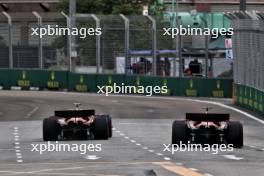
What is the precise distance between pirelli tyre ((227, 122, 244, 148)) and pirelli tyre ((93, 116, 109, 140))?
371 centimetres

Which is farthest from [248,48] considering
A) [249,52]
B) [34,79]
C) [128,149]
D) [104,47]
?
[128,149]

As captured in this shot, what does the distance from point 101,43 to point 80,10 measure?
28607 millimetres

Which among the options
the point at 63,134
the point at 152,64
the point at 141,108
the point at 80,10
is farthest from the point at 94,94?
the point at 80,10

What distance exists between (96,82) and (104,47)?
3275 millimetres

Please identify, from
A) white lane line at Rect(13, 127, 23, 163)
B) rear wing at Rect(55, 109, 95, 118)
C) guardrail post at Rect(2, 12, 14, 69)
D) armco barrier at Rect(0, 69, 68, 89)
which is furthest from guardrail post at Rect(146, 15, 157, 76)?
rear wing at Rect(55, 109, 95, 118)

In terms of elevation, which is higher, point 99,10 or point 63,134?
point 99,10

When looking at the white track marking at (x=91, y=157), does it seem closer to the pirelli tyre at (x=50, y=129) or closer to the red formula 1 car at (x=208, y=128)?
the red formula 1 car at (x=208, y=128)

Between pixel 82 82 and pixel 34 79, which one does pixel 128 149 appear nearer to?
pixel 82 82

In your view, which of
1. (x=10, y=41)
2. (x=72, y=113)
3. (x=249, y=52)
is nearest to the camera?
(x=72, y=113)

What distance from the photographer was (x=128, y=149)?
78.4 ft

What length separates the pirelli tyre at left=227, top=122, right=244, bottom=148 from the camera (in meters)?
23.6

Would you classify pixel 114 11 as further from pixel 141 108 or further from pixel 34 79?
pixel 141 108

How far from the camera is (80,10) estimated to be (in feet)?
276

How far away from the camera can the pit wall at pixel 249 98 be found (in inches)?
1497
